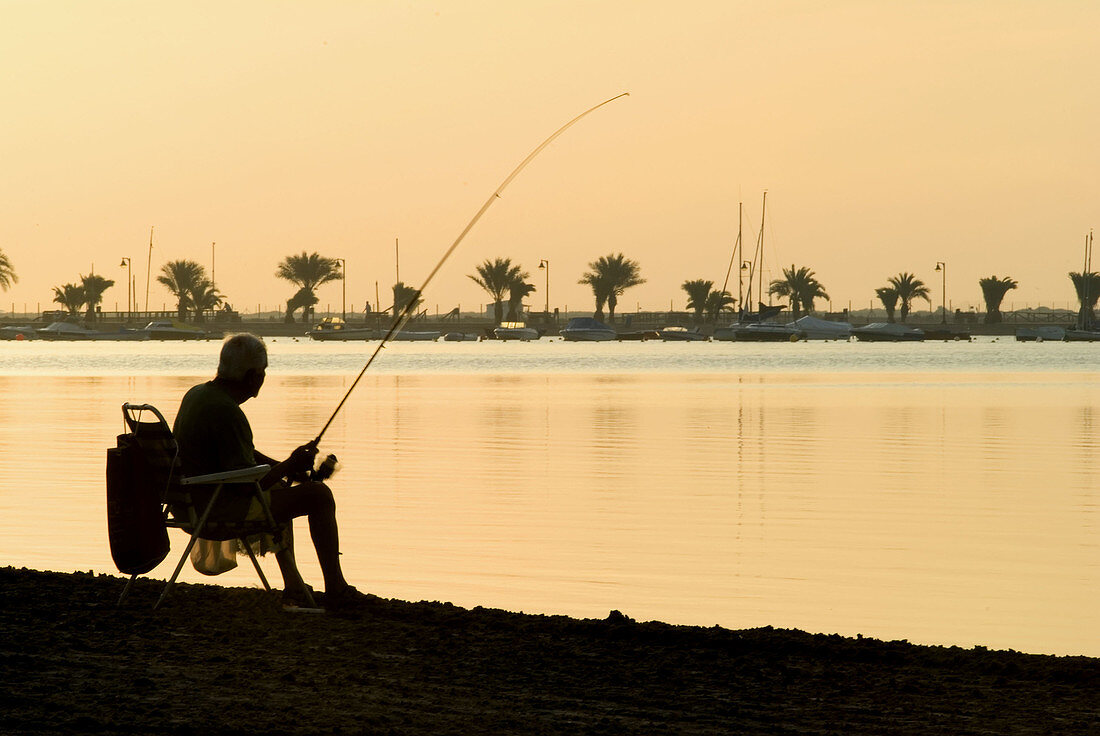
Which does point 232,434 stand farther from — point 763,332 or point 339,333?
point 339,333

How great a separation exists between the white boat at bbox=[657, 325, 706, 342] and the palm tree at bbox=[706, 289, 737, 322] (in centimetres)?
248

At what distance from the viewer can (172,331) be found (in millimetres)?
119188

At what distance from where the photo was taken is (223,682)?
5.33 metres

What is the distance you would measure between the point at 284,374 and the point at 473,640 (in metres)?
45.4

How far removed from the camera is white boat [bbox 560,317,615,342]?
124 metres

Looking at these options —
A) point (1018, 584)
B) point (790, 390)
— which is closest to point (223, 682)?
point (1018, 584)

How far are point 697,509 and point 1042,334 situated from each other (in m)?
128

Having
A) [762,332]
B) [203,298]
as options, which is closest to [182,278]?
[203,298]

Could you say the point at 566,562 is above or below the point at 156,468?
below

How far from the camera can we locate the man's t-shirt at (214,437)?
21.2ft

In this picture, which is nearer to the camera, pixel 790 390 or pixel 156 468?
pixel 156 468

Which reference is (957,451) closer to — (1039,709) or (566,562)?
(566,562)

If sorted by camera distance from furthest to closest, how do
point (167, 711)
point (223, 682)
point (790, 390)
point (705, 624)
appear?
point (790, 390) < point (705, 624) < point (223, 682) < point (167, 711)

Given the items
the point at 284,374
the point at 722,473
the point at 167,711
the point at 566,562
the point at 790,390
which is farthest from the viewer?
the point at 284,374
